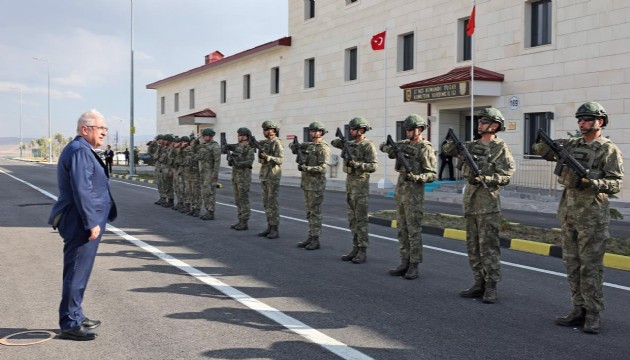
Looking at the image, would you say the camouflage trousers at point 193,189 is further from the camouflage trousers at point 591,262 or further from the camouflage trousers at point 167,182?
the camouflage trousers at point 591,262

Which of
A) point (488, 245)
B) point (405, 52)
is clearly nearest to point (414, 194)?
point (488, 245)

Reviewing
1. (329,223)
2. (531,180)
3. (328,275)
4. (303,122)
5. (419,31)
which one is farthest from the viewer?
(303,122)

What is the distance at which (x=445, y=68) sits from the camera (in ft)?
71.9

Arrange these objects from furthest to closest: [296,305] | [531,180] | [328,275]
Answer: [531,180]
[328,275]
[296,305]

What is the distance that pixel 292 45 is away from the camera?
3203 cm

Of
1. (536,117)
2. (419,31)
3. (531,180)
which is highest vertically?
(419,31)

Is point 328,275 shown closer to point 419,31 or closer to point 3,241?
point 3,241

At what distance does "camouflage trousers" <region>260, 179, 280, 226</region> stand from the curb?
309 centimetres

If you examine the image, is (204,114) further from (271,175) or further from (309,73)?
(271,175)

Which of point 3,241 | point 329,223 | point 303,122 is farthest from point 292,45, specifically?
point 3,241

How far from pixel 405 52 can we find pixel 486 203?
19465mm

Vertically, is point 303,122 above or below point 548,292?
above

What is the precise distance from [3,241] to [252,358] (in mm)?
7219

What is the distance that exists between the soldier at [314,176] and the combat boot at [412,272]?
2270 millimetres
